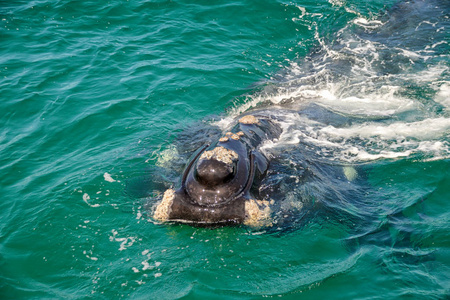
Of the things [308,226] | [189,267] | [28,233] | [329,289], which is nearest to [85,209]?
[28,233]

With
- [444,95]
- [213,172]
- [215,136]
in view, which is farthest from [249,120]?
[444,95]

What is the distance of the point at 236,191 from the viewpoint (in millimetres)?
8148

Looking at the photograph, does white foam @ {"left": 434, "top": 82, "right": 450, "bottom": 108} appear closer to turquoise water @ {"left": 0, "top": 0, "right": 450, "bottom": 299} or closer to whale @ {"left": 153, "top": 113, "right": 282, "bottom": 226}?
turquoise water @ {"left": 0, "top": 0, "right": 450, "bottom": 299}

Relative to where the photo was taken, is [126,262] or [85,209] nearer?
[126,262]

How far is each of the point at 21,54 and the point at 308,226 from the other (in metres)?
14.1

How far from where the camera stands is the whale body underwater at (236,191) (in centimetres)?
802

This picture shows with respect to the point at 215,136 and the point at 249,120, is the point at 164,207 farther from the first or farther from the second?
the point at 249,120

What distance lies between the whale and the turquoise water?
0.29m

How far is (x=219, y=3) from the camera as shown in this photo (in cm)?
1967

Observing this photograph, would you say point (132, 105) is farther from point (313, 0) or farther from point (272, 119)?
point (313, 0)

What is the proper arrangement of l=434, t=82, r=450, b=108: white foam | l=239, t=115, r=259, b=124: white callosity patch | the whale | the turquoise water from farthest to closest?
l=434, t=82, r=450, b=108: white foam
l=239, t=115, r=259, b=124: white callosity patch
the whale
the turquoise water

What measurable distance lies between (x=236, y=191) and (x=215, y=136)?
2995 millimetres

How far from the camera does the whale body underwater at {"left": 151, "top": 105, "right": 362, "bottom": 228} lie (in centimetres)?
802

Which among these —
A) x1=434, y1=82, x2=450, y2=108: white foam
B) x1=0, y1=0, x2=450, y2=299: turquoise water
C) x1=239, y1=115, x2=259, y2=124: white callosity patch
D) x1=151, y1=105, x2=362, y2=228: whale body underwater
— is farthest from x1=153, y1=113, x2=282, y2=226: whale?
x1=434, y1=82, x2=450, y2=108: white foam
